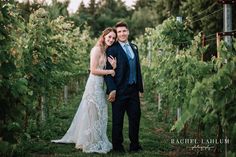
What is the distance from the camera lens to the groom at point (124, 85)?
24.8ft

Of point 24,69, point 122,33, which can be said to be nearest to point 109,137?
point 24,69

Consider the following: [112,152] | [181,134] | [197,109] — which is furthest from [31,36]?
[197,109]

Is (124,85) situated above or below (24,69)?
below

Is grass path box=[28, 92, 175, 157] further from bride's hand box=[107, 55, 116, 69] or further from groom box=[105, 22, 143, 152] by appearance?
bride's hand box=[107, 55, 116, 69]

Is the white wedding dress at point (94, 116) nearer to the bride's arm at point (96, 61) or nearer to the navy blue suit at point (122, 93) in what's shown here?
the bride's arm at point (96, 61)

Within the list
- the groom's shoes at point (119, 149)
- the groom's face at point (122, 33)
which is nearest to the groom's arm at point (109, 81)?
the groom's face at point (122, 33)

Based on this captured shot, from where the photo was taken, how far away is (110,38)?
7664 millimetres

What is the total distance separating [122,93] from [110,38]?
2.90ft

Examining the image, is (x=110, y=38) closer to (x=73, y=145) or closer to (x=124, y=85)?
(x=124, y=85)

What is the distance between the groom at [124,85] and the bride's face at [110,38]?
0.07 metres

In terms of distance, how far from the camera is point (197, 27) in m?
21.6

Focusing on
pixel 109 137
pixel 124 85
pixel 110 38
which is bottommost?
pixel 109 137

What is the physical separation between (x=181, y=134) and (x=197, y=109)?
533cm

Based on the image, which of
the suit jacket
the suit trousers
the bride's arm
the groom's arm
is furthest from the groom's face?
the suit trousers
